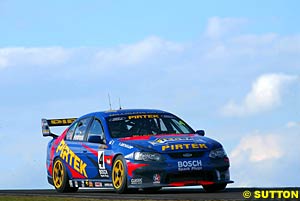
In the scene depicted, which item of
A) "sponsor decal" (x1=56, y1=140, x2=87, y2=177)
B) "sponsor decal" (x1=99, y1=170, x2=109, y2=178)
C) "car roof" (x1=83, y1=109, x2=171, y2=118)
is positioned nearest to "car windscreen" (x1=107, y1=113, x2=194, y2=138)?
"car roof" (x1=83, y1=109, x2=171, y2=118)

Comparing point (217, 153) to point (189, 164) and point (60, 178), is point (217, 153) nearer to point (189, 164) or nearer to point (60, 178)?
point (189, 164)

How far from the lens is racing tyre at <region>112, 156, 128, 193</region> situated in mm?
→ 17906

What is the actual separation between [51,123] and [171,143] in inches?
187

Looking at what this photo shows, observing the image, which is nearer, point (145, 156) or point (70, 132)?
point (145, 156)

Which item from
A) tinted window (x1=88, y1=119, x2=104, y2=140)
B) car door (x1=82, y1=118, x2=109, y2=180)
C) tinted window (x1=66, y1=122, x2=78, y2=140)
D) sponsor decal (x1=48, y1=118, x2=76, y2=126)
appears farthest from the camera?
sponsor decal (x1=48, y1=118, x2=76, y2=126)

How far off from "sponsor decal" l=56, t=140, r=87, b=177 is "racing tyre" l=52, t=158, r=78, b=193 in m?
0.17

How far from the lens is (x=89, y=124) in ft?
65.2

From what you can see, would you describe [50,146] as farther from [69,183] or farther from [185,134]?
[185,134]

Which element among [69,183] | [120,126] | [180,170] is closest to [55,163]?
[69,183]

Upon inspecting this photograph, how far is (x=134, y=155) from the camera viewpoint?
17750 mm

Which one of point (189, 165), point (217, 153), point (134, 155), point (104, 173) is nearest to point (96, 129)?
point (104, 173)

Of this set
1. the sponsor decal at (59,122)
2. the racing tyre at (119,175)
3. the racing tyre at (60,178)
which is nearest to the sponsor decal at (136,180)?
the racing tyre at (119,175)

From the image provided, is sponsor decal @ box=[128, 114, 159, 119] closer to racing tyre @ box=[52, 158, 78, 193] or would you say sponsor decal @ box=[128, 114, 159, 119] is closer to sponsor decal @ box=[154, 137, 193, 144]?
sponsor decal @ box=[154, 137, 193, 144]

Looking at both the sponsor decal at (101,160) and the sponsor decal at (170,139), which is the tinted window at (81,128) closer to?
the sponsor decal at (101,160)
